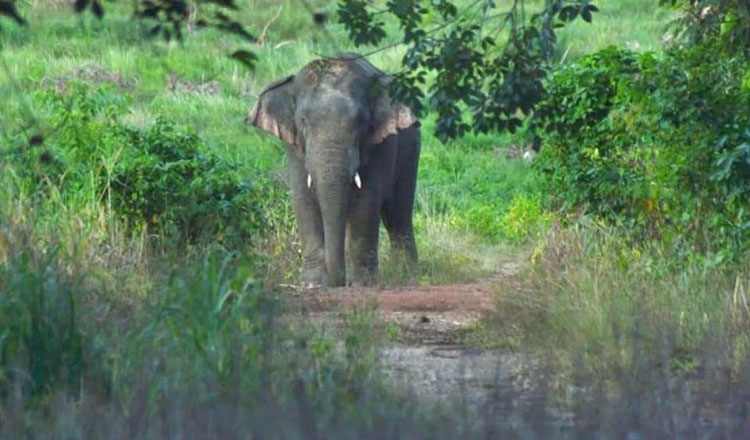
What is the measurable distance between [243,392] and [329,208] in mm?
8037

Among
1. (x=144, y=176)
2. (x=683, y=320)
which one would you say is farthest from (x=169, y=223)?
(x=683, y=320)

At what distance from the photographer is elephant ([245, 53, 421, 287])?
1505 cm

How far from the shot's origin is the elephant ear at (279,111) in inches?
619

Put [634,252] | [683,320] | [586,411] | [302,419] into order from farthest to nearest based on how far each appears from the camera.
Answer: [634,252] → [683,320] → [586,411] → [302,419]

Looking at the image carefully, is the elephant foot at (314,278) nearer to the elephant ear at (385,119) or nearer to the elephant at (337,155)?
the elephant at (337,155)

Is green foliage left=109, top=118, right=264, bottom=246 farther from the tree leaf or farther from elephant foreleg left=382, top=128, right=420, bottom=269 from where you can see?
the tree leaf

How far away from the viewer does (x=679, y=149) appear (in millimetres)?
11297

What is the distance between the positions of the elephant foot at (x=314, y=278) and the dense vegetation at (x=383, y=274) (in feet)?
0.62

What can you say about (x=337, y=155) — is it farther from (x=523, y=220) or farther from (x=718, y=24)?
Result: (x=523, y=220)

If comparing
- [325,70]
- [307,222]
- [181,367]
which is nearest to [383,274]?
[307,222]

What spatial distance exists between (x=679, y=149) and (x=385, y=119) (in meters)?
4.58

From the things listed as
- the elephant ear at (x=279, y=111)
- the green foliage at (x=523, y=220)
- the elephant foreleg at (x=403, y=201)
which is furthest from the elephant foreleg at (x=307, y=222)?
the green foliage at (x=523, y=220)

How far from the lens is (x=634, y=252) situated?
12.0m

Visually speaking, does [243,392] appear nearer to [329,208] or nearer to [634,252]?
[634,252]
